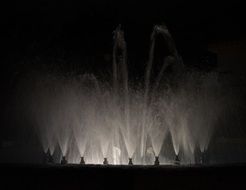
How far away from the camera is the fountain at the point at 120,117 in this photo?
42.0 ft

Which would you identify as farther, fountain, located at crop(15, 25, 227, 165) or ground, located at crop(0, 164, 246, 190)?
fountain, located at crop(15, 25, 227, 165)

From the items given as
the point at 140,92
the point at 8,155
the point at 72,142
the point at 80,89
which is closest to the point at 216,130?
the point at 140,92

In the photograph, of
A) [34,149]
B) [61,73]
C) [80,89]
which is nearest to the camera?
[34,149]

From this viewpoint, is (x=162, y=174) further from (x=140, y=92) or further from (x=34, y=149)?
(x=140, y=92)

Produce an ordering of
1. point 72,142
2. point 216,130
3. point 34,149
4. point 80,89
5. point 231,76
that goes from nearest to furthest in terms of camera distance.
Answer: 1. point 72,142
2. point 34,149
3. point 80,89
4. point 216,130
5. point 231,76

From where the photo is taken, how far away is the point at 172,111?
15664 mm

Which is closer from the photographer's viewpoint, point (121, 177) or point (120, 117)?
point (121, 177)

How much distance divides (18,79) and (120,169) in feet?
56.0

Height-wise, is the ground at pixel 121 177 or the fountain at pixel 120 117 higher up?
the fountain at pixel 120 117

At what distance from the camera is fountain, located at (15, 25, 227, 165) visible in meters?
12.8

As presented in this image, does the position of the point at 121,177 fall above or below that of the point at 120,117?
below

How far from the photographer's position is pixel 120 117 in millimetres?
14117

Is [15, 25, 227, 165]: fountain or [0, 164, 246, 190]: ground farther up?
[15, 25, 227, 165]: fountain

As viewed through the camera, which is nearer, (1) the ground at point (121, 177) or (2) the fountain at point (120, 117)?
(1) the ground at point (121, 177)
